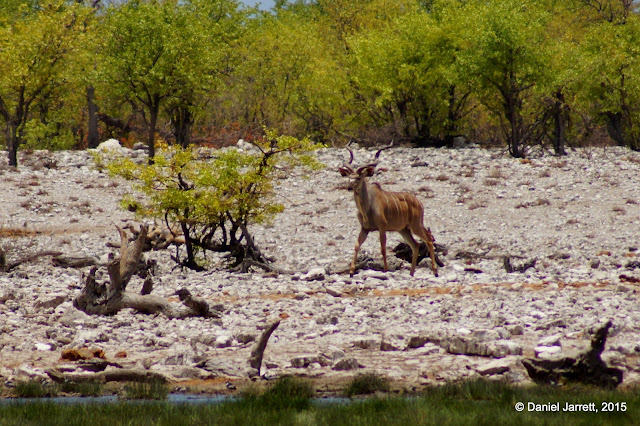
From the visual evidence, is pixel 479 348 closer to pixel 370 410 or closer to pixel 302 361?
pixel 302 361

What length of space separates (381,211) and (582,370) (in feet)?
28.0

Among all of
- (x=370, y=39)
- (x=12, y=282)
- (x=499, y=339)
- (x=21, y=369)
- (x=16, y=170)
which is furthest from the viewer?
(x=370, y=39)

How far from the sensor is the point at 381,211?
17.1 meters

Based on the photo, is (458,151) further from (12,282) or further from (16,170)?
(12,282)

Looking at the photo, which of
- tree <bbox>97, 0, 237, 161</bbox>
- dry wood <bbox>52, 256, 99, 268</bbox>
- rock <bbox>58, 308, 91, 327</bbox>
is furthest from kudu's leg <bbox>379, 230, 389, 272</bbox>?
tree <bbox>97, 0, 237, 161</bbox>

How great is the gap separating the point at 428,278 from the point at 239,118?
1331 inches

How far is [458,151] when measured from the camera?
129 ft

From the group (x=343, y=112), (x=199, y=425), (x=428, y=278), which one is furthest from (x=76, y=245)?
(x=343, y=112)

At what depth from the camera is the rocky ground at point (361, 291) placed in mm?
10031

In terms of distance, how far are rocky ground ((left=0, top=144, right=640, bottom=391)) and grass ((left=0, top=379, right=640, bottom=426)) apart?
0.81 meters

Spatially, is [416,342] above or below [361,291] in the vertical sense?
above

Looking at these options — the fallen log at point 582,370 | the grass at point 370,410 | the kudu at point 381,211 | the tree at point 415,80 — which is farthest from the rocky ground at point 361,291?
the tree at point 415,80

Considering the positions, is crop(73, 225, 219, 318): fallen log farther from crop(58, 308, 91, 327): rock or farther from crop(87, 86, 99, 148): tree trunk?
crop(87, 86, 99, 148): tree trunk

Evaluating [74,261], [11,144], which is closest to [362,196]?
[74,261]
